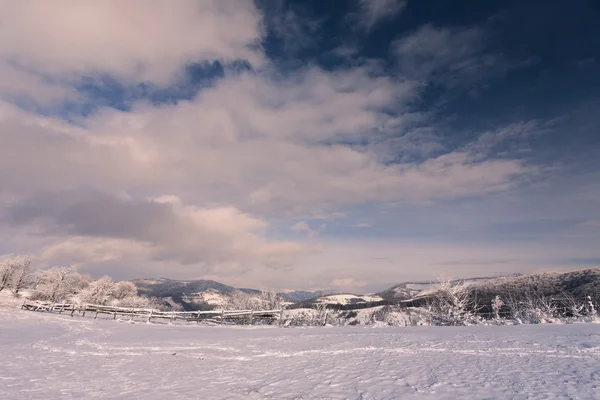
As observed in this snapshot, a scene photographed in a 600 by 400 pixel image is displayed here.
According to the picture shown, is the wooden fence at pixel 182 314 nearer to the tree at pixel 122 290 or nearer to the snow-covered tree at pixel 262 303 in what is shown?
the snow-covered tree at pixel 262 303

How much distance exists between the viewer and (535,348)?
410 inches

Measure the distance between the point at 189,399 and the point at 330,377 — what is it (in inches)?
148

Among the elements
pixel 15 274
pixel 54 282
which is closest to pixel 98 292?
pixel 54 282

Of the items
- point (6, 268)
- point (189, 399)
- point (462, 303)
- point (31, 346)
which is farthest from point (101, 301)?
point (189, 399)

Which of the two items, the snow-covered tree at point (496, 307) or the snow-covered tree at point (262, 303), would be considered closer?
the snow-covered tree at point (496, 307)

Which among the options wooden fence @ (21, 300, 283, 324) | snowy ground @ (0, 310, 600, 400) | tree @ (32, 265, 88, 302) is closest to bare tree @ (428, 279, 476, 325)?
wooden fence @ (21, 300, 283, 324)

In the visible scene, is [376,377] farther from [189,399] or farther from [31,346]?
[31,346]

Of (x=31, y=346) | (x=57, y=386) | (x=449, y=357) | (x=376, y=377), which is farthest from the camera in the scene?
(x=31, y=346)

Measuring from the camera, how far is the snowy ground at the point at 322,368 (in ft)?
24.0

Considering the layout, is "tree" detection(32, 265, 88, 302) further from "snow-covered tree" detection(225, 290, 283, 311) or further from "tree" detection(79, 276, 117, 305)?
"snow-covered tree" detection(225, 290, 283, 311)

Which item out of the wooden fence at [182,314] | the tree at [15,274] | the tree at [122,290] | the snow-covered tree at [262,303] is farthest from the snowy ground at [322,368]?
the tree at [122,290]

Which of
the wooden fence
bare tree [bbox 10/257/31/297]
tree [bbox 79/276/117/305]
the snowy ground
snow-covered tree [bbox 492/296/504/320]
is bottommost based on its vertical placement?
the snowy ground

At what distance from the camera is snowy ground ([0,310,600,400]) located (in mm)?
7312

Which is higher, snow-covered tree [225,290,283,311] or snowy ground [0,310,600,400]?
snow-covered tree [225,290,283,311]
